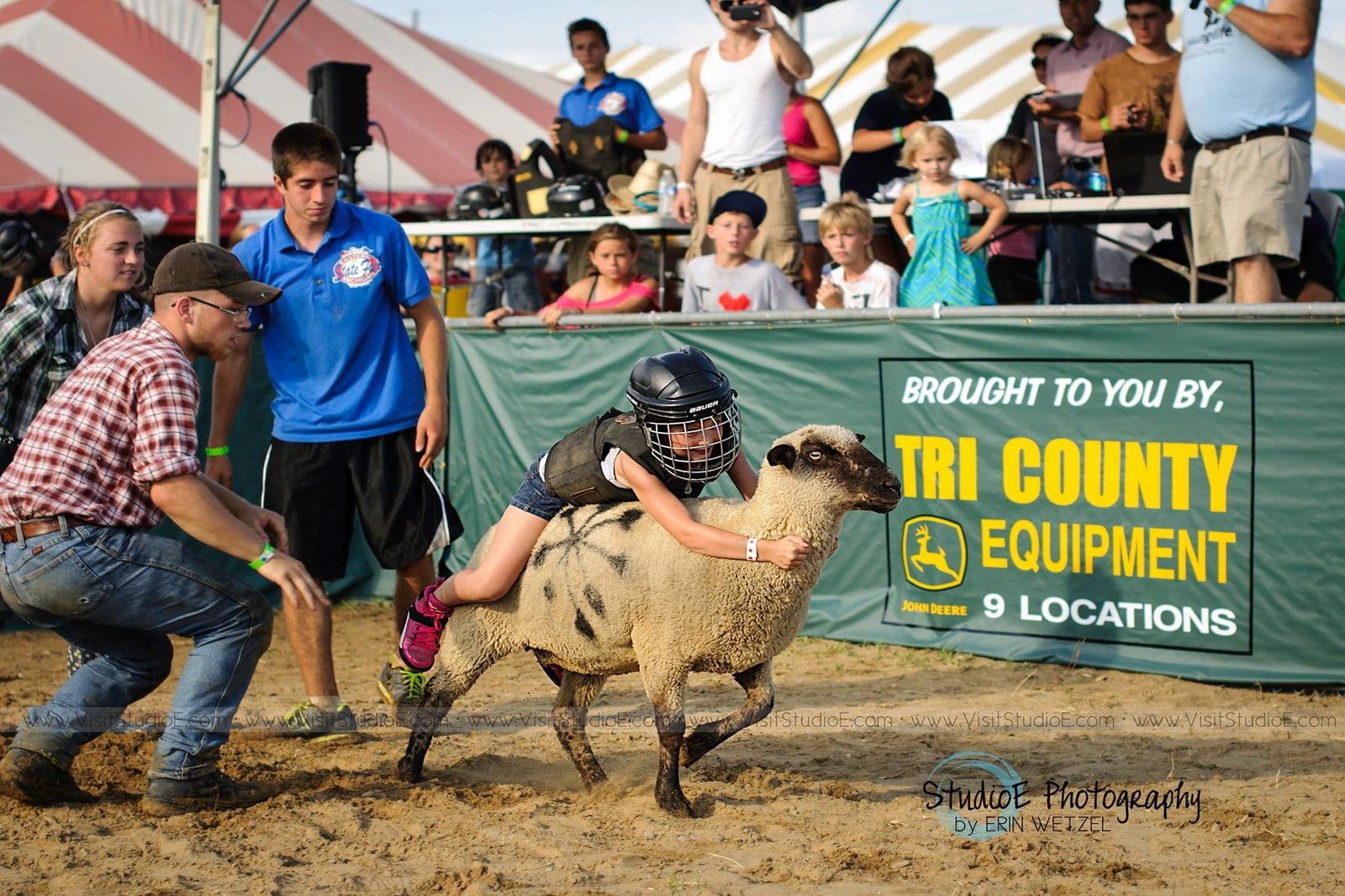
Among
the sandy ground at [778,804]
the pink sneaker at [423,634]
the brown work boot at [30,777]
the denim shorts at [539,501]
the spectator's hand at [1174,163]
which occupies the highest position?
the spectator's hand at [1174,163]

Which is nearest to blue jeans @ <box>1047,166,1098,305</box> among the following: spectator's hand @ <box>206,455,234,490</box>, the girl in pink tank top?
the girl in pink tank top

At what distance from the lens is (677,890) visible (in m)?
3.84

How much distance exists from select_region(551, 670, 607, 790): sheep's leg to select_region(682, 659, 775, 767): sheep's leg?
14.9 inches

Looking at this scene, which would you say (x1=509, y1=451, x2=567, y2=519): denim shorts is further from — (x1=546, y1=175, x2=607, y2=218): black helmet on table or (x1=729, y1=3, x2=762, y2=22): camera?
(x1=546, y1=175, x2=607, y2=218): black helmet on table

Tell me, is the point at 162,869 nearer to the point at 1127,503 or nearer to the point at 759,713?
the point at 759,713

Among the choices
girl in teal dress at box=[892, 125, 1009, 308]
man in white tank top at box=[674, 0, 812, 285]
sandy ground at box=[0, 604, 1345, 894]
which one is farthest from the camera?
man in white tank top at box=[674, 0, 812, 285]

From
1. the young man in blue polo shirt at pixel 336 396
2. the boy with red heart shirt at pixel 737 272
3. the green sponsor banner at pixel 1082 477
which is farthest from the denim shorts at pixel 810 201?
the young man in blue polo shirt at pixel 336 396

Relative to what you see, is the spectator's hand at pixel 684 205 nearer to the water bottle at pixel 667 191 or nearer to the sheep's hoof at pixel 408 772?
the water bottle at pixel 667 191

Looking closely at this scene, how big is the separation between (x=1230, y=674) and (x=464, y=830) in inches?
141

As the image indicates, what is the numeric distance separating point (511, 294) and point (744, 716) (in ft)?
21.6

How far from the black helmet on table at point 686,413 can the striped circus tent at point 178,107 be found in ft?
31.6

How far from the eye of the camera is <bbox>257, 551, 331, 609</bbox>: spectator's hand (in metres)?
4.14

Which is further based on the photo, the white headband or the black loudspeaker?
the black loudspeaker

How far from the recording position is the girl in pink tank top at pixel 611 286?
8.06 metres
